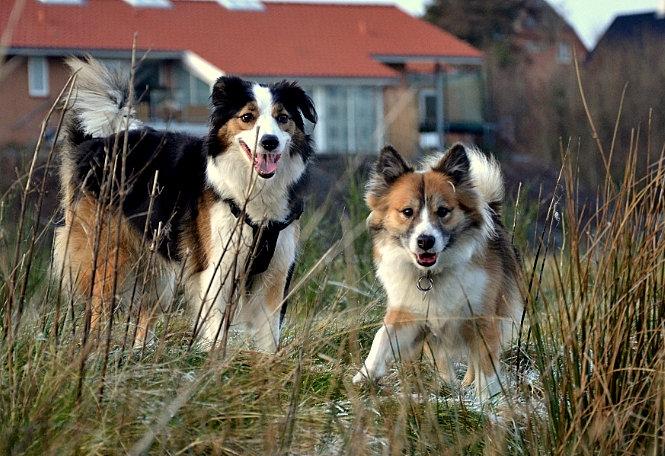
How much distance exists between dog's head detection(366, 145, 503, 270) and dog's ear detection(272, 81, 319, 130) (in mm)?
734

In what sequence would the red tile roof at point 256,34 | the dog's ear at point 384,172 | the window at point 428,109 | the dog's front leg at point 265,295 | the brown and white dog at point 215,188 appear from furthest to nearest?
the window at point 428,109 < the red tile roof at point 256,34 < the dog's front leg at point 265,295 < the brown and white dog at point 215,188 < the dog's ear at point 384,172

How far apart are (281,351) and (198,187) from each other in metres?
2.44

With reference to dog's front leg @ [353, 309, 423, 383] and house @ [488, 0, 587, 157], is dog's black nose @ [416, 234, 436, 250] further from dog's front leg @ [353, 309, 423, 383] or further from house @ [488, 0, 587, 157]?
house @ [488, 0, 587, 157]

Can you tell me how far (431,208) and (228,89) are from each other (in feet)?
4.98

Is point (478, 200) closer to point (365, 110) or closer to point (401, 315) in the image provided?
point (401, 315)

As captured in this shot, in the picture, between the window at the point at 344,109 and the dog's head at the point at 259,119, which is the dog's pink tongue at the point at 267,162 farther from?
the window at the point at 344,109

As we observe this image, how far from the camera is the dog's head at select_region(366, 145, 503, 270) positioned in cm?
621

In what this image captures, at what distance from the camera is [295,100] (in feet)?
23.3

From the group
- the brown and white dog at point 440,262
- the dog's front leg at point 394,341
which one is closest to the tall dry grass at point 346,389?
the dog's front leg at point 394,341

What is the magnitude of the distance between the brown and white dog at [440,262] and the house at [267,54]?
76.9ft

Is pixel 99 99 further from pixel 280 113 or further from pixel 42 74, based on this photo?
pixel 42 74

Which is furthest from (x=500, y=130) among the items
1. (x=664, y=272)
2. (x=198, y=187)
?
(x=664, y=272)

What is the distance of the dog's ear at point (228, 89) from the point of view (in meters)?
6.91

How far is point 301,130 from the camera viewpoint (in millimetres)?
7078
